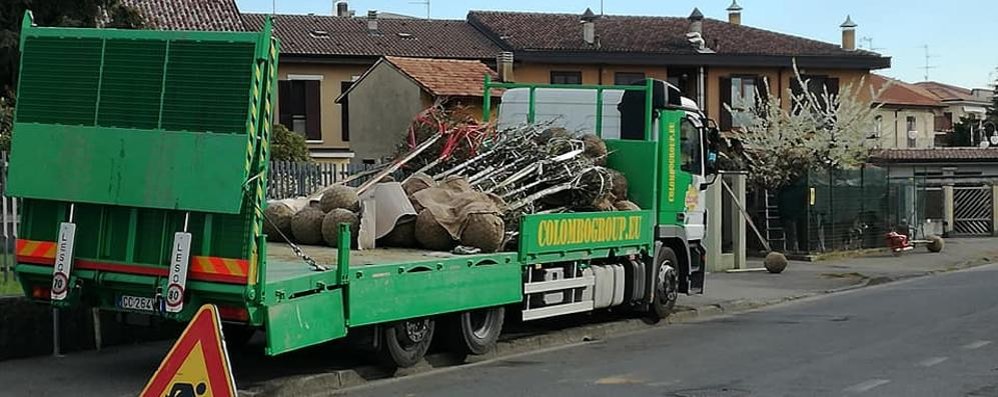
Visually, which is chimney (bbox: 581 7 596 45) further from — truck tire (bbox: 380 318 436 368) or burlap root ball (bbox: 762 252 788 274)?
truck tire (bbox: 380 318 436 368)

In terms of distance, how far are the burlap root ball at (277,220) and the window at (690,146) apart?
5.66 meters

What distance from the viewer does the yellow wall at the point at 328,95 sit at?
1679 inches

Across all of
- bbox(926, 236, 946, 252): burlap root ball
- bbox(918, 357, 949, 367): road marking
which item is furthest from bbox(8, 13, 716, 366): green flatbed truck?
bbox(926, 236, 946, 252): burlap root ball

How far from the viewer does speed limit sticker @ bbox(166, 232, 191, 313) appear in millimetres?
9477

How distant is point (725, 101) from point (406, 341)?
118ft

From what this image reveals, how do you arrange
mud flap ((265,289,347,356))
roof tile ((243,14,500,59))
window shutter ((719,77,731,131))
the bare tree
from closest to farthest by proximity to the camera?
mud flap ((265,289,347,356))
the bare tree
roof tile ((243,14,500,59))
window shutter ((719,77,731,131))

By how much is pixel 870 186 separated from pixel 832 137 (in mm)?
→ 3059

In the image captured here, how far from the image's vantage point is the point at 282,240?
12812 millimetres

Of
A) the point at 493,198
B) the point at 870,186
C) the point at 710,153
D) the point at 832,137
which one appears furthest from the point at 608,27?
the point at 493,198

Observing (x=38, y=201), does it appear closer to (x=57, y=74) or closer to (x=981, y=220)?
(x=57, y=74)

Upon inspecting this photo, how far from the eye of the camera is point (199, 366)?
20.5 ft

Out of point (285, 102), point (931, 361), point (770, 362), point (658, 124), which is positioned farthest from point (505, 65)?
point (931, 361)

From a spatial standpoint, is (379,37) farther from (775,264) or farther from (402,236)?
(402,236)

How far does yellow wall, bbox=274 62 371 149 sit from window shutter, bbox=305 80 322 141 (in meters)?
0.13
